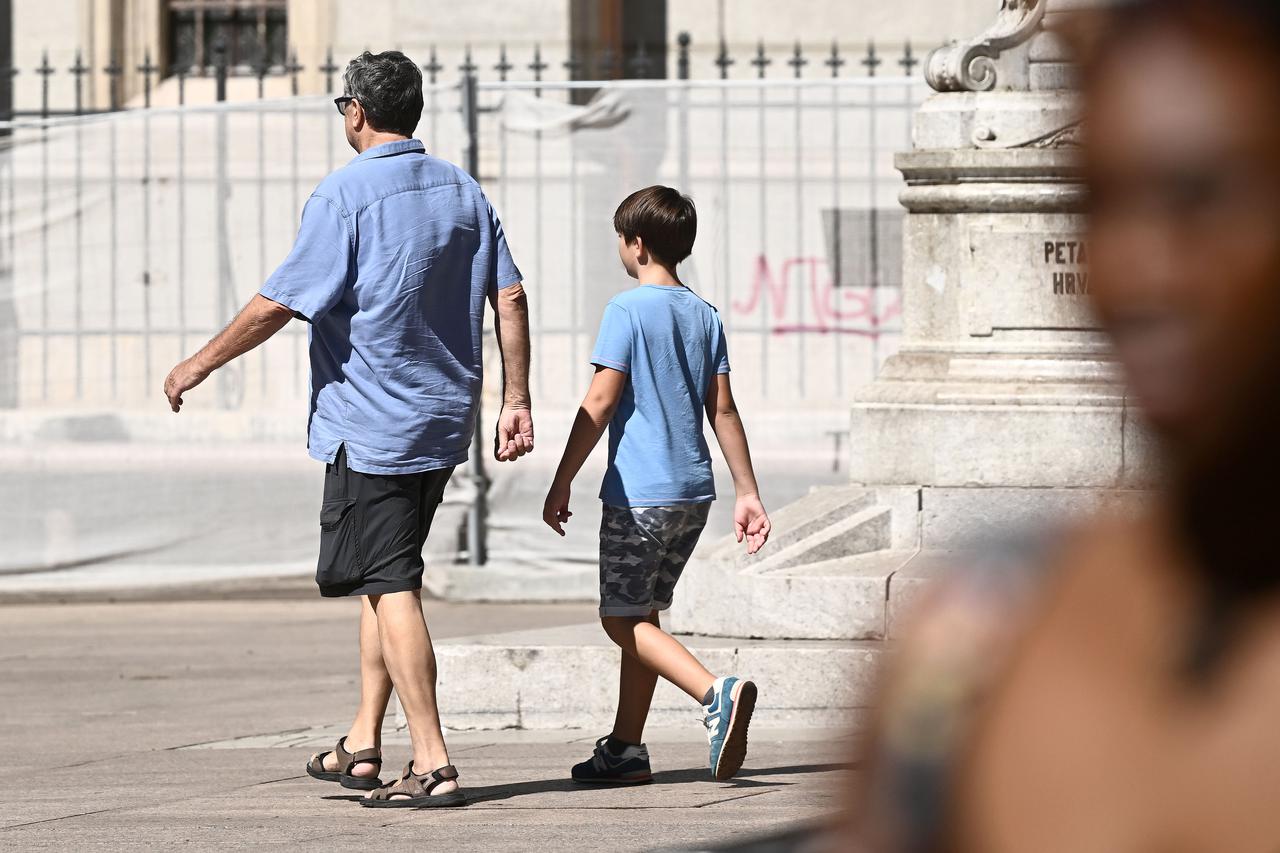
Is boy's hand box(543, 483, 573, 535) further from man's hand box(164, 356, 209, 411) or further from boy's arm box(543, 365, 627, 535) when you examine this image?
man's hand box(164, 356, 209, 411)

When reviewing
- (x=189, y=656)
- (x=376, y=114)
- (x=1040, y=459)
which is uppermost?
(x=376, y=114)

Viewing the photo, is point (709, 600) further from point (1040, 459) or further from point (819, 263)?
point (819, 263)

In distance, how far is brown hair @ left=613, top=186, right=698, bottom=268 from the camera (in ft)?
19.0

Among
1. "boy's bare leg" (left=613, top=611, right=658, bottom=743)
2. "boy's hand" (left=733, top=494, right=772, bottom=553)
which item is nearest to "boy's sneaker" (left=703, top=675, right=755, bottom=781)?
"boy's bare leg" (left=613, top=611, right=658, bottom=743)

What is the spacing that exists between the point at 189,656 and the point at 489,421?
345 centimetres

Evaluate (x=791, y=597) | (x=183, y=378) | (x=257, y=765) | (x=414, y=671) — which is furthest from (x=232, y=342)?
(x=791, y=597)

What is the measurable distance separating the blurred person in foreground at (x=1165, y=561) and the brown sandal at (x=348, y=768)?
4.85 metres

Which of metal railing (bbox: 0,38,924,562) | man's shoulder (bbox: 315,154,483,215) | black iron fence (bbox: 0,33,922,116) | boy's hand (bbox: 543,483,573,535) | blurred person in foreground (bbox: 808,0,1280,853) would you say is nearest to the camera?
blurred person in foreground (bbox: 808,0,1280,853)

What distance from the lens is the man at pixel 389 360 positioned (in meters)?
5.34

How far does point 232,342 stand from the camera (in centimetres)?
539

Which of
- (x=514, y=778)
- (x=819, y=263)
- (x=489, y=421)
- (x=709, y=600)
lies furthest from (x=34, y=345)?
(x=514, y=778)

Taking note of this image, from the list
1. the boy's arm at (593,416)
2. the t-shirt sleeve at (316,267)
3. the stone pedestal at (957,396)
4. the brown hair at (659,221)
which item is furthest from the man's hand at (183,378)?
the stone pedestal at (957,396)

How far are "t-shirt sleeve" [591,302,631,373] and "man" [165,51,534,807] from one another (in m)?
0.22

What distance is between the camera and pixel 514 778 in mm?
5879
